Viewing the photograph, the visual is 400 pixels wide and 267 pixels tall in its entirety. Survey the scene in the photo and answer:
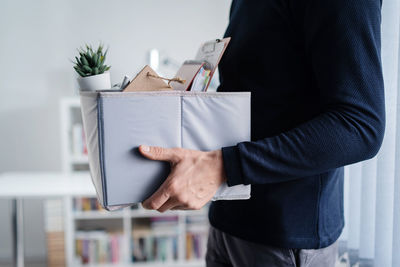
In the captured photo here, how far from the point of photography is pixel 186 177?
1.86 ft

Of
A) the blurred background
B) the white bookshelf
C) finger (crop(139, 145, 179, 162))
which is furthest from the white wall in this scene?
finger (crop(139, 145, 179, 162))

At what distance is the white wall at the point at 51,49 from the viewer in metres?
2.85

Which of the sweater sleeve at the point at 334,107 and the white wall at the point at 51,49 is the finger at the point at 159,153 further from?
the white wall at the point at 51,49

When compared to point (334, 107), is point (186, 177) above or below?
below

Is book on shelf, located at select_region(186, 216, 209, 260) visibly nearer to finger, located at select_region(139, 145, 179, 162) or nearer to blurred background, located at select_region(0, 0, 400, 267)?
blurred background, located at select_region(0, 0, 400, 267)

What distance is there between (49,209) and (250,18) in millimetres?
2253

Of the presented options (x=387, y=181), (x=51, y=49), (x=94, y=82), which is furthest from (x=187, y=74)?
(x=51, y=49)

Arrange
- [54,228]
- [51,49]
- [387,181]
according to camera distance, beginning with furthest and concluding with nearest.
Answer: [51,49] < [54,228] < [387,181]

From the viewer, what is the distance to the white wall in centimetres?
285

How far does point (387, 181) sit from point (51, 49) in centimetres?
271

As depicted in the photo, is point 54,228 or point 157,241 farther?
point 157,241

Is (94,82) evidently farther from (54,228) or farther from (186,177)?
(54,228)

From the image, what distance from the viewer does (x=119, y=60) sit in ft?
9.63

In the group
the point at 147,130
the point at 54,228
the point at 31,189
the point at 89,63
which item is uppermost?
the point at 89,63
